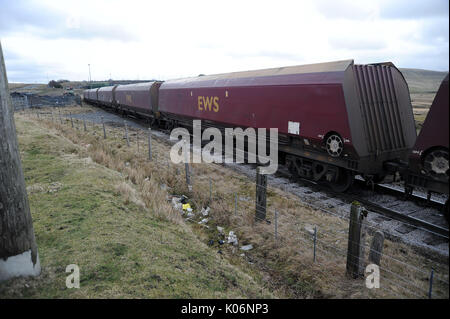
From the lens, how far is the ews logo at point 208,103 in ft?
45.5

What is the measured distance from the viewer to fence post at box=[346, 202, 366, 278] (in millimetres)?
4379

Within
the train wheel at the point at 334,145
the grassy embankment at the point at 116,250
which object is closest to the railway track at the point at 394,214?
the train wheel at the point at 334,145

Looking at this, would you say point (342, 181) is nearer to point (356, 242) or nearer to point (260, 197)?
point (260, 197)

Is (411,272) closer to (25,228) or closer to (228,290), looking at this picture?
(228,290)

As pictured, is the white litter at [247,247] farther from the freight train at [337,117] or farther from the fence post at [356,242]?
the freight train at [337,117]

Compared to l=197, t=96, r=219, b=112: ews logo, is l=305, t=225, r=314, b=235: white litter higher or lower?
lower

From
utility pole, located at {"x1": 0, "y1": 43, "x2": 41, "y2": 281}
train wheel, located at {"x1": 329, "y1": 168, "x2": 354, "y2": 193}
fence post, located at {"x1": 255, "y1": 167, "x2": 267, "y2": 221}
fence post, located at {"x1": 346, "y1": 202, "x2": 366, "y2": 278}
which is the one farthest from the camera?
train wheel, located at {"x1": 329, "y1": 168, "x2": 354, "y2": 193}

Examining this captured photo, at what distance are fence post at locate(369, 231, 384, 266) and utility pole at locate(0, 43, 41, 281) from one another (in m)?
4.81

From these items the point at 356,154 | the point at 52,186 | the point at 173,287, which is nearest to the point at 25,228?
the point at 173,287

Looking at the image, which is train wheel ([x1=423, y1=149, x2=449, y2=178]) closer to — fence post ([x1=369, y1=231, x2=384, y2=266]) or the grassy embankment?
fence post ([x1=369, y1=231, x2=384, y2=266])

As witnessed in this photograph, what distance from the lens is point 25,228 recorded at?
12.2 ft

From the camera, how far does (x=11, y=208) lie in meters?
3.59

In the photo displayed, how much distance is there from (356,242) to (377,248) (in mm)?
315

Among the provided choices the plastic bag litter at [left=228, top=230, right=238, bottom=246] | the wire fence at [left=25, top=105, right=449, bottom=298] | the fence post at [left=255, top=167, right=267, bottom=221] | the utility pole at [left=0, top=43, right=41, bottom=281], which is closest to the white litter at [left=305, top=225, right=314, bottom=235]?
the wire fence at [left=25, top=105, right=449, bottom=298]
